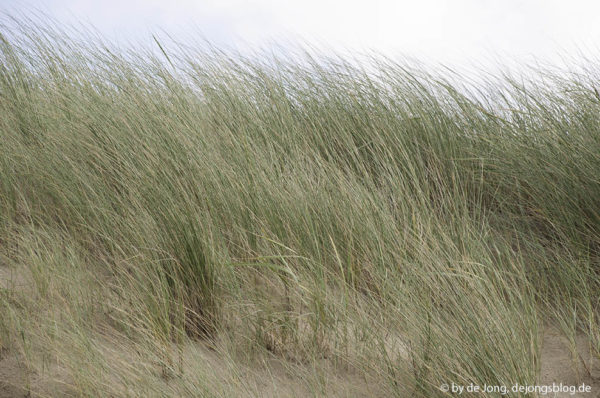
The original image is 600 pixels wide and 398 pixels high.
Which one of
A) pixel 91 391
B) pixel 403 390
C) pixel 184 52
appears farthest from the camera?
pixel 184 52

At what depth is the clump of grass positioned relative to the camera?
1.69 meters

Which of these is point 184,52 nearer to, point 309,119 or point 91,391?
point 309,119

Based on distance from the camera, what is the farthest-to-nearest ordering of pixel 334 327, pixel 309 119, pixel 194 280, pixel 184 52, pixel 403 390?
pixel 184 52
pixel 309 119
pixel 194 280
pixel 334 327
pixel 403 390

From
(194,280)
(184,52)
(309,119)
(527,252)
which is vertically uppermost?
(184,52)

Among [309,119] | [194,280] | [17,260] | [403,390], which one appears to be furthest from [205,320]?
[309,119]

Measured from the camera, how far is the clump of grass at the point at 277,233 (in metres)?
1.69

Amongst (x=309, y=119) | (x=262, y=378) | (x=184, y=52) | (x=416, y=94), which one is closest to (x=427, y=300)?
(x=262, y=378)

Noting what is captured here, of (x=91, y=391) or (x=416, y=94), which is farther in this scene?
(x=416, y=94)

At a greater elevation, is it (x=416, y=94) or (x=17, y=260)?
(x=416, y=94)

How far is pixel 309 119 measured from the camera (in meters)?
3.49

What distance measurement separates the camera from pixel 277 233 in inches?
88.2

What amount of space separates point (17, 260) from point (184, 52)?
2082 millimetres

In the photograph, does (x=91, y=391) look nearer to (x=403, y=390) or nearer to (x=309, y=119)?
(x=403, y=390)

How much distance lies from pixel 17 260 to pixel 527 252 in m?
2.27
